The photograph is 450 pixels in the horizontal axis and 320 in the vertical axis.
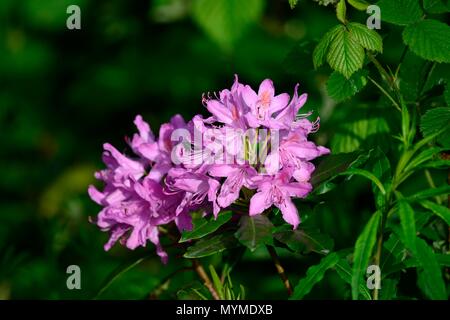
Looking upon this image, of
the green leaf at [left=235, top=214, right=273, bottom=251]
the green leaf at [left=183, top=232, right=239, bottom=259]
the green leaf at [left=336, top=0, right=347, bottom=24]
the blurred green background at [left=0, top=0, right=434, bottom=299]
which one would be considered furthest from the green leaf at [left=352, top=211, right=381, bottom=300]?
the blurred green background at [left=0, top=0, right=434, bottom=299]

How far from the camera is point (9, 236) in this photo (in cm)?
322

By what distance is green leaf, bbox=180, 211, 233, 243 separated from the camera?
1655 millimetres

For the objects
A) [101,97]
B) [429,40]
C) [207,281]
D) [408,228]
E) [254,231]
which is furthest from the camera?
[101,97]

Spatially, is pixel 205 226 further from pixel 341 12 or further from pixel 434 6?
pixel 434 6

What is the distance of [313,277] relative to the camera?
1637mm

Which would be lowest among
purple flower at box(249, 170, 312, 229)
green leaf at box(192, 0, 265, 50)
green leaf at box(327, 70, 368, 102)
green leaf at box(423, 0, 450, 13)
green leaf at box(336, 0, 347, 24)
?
purple flower at box(249, 170, 312, 229)

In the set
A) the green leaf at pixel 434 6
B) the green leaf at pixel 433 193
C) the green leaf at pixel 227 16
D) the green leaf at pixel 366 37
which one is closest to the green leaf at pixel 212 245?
the green leaf at pixel 433 193

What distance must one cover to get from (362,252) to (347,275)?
174mm

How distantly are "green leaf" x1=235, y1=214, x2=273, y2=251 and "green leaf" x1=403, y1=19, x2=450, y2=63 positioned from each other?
0.49 metres

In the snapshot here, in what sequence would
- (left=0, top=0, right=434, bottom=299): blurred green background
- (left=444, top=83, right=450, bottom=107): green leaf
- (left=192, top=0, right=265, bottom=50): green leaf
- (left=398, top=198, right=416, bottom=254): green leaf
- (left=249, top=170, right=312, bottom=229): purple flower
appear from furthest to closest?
(left=192, top=0, right=265, bottom=50): green leaf → (left=0, top=0, right=434, bottom=299): blurred green background → (left=444, top=83, right=450, bottom=107): green leaf → (left=249, top=170, right=312, bottom=229): purple flower → (left=398, top=198, right=416, bottom=254): green leaf

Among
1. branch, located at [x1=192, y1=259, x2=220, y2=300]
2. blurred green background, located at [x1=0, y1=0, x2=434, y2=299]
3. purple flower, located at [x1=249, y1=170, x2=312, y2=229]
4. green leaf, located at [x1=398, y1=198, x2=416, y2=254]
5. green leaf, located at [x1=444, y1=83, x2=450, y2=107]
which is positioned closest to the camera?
green leaf, located at [x1=398, y1=198, x2=416, y2=254]

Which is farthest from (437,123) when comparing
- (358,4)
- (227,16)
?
(227,16)

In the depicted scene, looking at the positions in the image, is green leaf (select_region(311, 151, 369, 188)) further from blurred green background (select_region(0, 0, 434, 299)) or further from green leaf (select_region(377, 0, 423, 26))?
blurred green background (select_region(0, 0, 434, 299))
